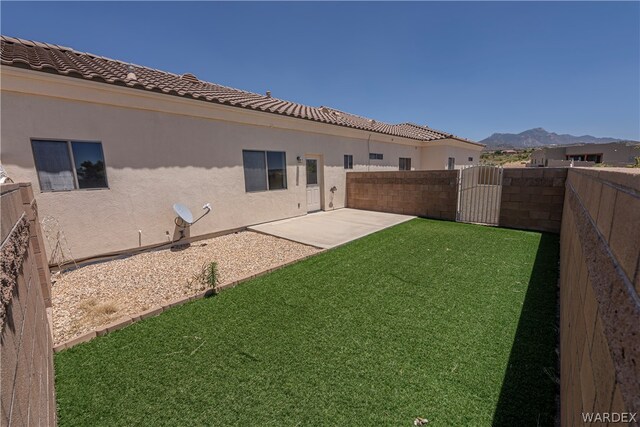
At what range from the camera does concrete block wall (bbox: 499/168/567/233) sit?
25.2ft

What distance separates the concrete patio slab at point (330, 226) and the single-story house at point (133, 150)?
775 mm

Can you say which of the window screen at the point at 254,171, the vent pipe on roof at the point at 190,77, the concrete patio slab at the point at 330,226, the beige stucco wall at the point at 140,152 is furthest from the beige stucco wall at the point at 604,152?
the vent pipe on roof at the point at 190,77

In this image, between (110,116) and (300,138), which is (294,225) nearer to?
(300,138)

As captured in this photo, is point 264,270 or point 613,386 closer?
point 613,386

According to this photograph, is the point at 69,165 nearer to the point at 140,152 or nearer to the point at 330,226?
the point at 140,152

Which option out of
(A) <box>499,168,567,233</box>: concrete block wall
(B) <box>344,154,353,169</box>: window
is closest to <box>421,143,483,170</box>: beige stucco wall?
(B) <box>344,154,353,169</box>: window

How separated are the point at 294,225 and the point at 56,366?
22.6 feet

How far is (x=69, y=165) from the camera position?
5.68 meters

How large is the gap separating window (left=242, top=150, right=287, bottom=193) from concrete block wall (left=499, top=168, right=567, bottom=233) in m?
7.53

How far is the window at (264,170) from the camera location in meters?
8.88

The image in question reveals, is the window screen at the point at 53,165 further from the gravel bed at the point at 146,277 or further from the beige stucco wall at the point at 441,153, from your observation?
the beige stucco wall at the point at 441,153

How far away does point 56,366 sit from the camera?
9.72 ft

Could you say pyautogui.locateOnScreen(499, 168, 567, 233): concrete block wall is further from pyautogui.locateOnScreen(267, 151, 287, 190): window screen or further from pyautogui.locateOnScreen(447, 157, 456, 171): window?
pyautogui.locateOnScreen(447, 157, 456, 171): window

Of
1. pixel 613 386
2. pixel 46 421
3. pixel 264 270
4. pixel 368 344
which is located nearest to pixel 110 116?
pixel 264 270
